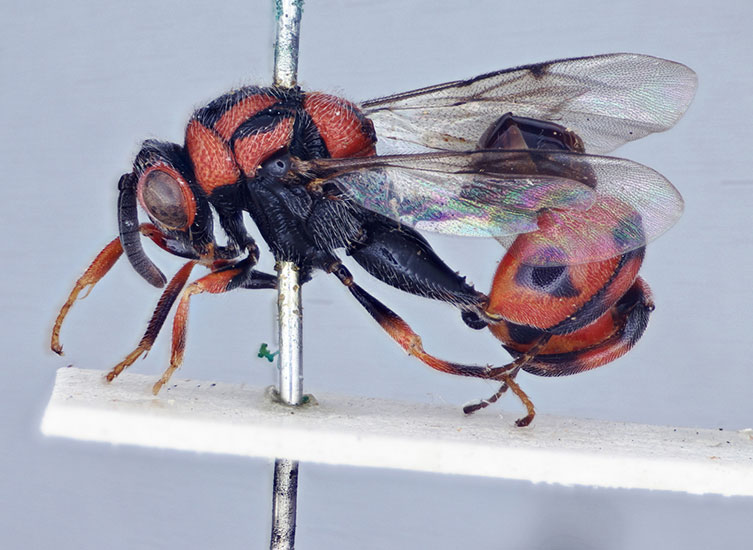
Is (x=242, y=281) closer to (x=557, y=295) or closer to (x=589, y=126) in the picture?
(x=557, y=295)

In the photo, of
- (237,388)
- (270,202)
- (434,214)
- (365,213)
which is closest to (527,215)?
(434,214)

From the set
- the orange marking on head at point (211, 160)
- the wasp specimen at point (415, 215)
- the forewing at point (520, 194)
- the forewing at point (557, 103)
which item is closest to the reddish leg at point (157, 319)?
the wasp specimen at point (415, 215)

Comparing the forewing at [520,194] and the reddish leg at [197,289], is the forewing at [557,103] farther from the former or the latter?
the reddish leg at [197,289]

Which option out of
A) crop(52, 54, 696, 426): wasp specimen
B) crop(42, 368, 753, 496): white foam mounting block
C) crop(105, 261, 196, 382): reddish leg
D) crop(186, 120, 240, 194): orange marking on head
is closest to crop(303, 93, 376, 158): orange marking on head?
crop(52, 54, 696, 426): wasp specimen

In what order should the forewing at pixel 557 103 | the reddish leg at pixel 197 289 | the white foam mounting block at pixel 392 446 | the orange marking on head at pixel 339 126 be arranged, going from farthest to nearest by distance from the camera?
the forewing at pixel 557 103 → the orange marking on head at pixel 339 126 → the reddish leg at pixel 197 289 → the white foam mounting block at pixel 392 446

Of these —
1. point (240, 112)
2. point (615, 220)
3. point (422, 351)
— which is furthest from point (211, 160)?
point (615, 220)

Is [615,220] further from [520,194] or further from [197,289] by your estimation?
[197,289]
